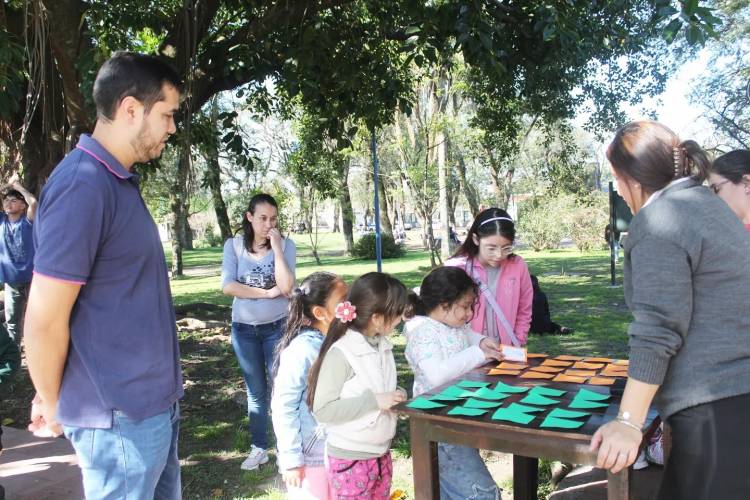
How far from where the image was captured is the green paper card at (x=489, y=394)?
218 centimetres

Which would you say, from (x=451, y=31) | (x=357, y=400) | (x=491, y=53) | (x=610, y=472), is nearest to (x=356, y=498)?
(x=357, y=400)

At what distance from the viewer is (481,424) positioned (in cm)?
192

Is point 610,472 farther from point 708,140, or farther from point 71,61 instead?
point 708,140

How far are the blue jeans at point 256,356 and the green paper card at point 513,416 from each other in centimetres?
200

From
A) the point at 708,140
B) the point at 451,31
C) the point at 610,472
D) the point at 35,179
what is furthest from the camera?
the point at 708,140

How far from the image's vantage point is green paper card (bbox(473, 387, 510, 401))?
7.15ft

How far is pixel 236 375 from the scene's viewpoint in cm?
620

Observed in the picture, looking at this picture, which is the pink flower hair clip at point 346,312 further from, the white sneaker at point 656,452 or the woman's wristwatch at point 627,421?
the white sneaker at point 656,452

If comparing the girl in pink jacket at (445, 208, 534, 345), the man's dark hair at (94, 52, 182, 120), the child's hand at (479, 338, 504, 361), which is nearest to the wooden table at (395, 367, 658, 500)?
the child's hand at (479, 338, 504, 361)

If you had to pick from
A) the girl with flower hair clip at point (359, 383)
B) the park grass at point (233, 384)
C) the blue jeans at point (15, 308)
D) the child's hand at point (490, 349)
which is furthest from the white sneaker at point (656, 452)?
the blue jeans at point (15, 308)

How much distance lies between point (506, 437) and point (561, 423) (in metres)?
0.17

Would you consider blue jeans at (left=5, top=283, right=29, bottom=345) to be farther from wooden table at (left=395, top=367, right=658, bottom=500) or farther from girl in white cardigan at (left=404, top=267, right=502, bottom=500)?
wooden table at (left=395, top=367, right=658, bottom=500)

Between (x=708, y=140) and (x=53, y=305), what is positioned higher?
(x=708, y=140)

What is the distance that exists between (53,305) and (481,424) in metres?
1.25
